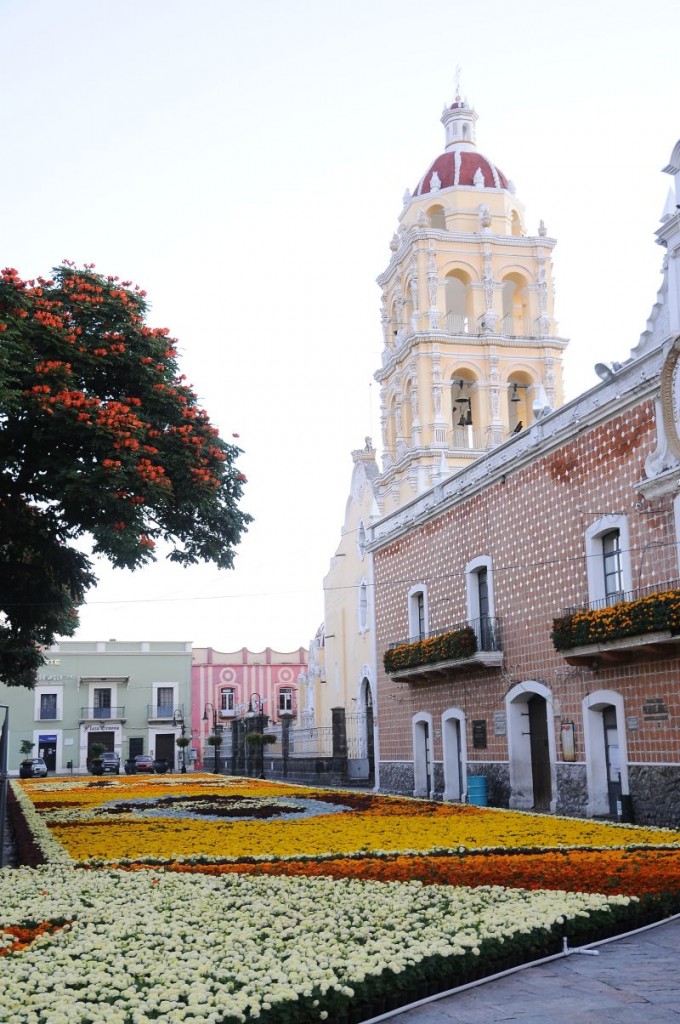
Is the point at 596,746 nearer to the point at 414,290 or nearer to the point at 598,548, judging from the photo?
the point at 598,548

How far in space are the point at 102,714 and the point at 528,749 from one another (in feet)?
146

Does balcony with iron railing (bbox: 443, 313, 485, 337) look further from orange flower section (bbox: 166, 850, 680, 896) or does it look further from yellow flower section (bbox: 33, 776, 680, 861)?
orange flower section (bbox: 166, 850, 680, 896)

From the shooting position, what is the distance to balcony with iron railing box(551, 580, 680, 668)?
15.6 m

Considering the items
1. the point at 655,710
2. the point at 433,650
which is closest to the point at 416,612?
the point at 433,650

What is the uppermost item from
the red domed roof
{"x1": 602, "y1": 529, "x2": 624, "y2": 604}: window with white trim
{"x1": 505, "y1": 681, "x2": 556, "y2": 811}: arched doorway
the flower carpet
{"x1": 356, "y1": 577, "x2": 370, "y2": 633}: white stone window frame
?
the red domed roof

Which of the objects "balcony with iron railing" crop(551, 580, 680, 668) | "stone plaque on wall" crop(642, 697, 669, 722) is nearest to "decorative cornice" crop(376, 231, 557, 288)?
"balcony with iron railing" crop(551, 580, 680, 668)

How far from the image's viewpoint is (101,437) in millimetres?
14945

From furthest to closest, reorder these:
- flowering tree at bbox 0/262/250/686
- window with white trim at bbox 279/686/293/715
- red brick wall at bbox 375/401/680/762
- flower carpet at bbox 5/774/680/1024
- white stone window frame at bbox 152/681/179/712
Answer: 1. window with white trim at bbox 279/686/293/715
2. white stone window frame at bbox 152/681/179/712
3. red brick wall at bbox 375/401/680/762
4. flowering tree at bbox 0/262/250/686
5. flower carpet at bbox 5/774/680/1024

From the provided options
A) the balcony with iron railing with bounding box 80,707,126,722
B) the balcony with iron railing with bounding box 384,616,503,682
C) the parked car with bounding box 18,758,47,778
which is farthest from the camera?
the balcony with iron railing with bounding box 80,707,126,722

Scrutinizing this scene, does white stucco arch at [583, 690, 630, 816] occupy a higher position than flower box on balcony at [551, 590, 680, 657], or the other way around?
flower box on balcony at [551, 590, 680, 657]

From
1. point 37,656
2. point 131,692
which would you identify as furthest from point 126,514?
point 131,692

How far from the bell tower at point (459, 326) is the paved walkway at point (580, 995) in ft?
93.2

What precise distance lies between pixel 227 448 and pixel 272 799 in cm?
1019

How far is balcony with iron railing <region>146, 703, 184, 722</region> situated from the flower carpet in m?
47.0
